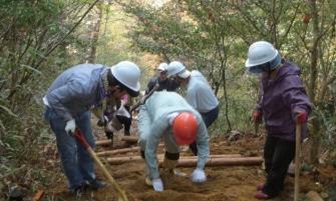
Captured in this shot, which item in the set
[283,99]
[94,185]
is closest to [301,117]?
[283,99]

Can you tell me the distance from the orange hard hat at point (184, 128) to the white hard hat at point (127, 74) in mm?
521

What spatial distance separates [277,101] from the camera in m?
4.92

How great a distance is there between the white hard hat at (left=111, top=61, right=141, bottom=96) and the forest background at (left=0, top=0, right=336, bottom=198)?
4.01ft

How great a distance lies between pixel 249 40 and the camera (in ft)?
27.2

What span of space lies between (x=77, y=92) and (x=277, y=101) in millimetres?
2065

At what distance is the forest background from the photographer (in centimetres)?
578

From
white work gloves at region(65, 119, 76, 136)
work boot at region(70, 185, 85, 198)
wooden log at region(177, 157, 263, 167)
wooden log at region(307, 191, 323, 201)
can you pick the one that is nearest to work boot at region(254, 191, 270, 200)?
wooden log at region(307, 191, 323, 201)

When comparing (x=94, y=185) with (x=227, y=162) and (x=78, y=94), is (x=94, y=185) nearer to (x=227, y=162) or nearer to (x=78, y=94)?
(x=78, y=94)

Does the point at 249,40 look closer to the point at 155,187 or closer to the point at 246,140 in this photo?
the point at 246,140

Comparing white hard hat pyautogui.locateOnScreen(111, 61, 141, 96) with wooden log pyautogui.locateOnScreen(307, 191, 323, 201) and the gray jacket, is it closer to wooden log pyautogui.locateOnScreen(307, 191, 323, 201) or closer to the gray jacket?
the gray jacket

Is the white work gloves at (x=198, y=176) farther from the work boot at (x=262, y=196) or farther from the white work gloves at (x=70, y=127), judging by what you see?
the white work gloves at (x=70, y=127)

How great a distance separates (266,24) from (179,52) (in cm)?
441

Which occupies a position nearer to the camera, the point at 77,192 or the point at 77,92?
the point at 77,92

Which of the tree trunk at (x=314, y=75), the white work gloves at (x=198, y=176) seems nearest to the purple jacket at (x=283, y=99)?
the white work gloves at (x=198, y=176)
